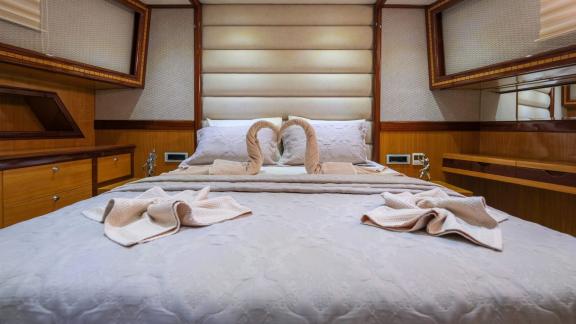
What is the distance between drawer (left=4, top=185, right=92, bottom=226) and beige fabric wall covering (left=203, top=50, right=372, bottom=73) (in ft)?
4.64

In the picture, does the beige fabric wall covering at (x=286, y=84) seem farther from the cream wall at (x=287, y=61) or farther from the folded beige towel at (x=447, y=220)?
the folded beige towel at (x=447, y=220)

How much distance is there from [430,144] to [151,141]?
2.51 metres

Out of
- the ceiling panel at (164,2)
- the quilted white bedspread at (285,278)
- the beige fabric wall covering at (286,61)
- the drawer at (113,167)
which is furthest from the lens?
the beige fabric wall covering at (286,61)

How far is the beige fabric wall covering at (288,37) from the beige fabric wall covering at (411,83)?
23cm

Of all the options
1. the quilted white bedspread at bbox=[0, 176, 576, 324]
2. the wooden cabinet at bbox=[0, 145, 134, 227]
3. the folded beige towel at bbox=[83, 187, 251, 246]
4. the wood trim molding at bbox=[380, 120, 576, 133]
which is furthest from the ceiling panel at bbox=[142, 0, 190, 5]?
the quilted white bedspread at bbox=[0, 176, 576, 324]

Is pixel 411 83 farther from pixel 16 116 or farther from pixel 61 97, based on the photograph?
pixel 16 116

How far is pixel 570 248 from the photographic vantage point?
2.87 ft

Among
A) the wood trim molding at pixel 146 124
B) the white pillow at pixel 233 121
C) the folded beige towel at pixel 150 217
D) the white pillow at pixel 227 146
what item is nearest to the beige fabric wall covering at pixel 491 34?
the white pillow at pixel 233 121

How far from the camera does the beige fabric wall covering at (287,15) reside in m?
2.96

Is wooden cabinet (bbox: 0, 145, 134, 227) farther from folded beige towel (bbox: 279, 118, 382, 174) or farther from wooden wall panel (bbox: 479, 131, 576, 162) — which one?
wooden wall panel (bbox: 479, 131, 576, 162)

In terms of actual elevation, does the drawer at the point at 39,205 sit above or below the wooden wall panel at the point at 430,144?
below

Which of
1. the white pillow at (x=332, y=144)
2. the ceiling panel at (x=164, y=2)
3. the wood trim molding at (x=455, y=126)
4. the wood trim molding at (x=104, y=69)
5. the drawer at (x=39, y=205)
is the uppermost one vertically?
the ceiling panel at (x=164, y=2)

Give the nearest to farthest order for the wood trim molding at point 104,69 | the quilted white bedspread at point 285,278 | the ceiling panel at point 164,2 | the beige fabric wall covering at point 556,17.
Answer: the quilted white bedspread at point 285,278 → the beige fabric wall covering at point 556,17 → the wood trim molding at point 104,69 → the ceiling panel at point 164,2

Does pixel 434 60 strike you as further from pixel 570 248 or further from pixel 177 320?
pixel 177 320
